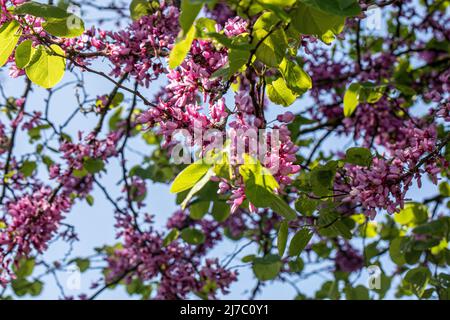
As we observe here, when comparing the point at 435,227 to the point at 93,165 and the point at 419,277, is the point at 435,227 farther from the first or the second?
the point at 93,165

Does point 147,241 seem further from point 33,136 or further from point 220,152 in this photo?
point 220,152

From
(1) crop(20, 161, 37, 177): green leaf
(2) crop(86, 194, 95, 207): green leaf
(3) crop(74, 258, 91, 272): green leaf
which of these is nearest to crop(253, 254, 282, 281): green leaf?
(2) crop(86, 194, 95, 207): green leaf

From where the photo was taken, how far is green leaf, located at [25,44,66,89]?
2.18 m

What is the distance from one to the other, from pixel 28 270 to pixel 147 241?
152cm

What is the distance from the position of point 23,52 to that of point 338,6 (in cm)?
117

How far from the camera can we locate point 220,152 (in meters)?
1.67

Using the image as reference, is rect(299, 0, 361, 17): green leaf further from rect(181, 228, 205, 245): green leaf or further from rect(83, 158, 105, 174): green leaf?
rect(181, 228, 205, 245): green leaf

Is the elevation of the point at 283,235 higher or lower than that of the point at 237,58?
lower

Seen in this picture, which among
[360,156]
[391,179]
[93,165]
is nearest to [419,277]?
[360,156]

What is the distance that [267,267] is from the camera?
3.51 metres

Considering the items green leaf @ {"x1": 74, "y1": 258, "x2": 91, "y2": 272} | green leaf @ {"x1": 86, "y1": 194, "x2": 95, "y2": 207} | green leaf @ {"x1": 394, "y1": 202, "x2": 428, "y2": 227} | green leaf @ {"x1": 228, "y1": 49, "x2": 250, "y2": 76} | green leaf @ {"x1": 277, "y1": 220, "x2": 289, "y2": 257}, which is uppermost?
green leaf @ {"x1": 86, "y1": 194, "x2": 95, "y2": 207}

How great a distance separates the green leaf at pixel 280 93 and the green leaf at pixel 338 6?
64cm

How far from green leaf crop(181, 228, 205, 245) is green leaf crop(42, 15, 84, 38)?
87.0 inches
